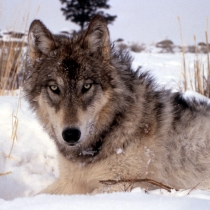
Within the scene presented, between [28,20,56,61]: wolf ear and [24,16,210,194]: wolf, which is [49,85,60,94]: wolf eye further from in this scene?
[28,20,56,61]: wolf ear

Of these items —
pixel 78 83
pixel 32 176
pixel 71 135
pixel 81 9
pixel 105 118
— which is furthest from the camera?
pixel 81 9

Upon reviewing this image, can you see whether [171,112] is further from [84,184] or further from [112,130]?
[84,184]

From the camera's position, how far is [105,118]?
275cm

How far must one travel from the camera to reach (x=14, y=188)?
3.25 m

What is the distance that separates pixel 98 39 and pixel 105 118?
27.4 inches

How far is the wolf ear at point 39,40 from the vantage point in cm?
280

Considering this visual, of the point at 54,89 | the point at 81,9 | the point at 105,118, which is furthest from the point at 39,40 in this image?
the point at 81,9

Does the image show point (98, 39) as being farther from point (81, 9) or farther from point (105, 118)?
point (81, 9)

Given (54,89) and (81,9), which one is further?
(81,9)

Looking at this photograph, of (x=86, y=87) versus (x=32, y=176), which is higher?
(x=86, y=87)

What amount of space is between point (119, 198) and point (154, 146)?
4.46ft

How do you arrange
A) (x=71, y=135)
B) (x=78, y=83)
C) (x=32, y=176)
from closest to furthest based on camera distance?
(x=71, y=135) → (x=78, y=83) → (x=32, y=176)

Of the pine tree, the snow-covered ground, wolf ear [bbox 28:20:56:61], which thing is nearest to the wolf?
wolf ear [bbox 28:20:56:61]

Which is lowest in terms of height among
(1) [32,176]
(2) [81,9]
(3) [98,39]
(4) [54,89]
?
(1) [32,176]
